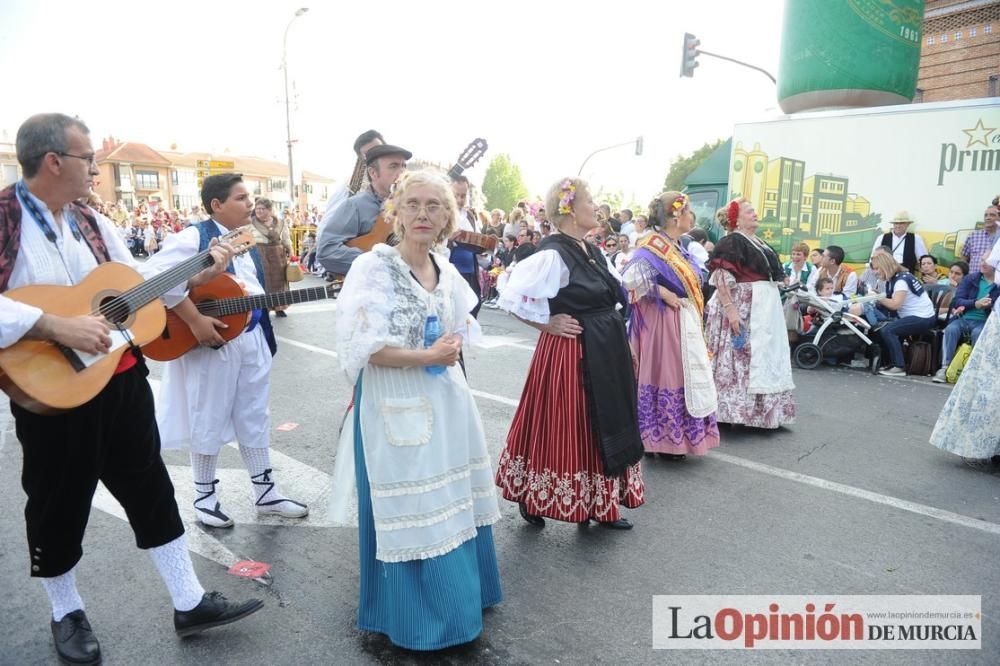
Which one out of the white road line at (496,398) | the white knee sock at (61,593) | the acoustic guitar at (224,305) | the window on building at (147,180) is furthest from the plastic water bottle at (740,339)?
the window on building at (147,180)

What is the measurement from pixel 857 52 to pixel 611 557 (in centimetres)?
1059

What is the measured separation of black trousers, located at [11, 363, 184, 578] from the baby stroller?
757cm

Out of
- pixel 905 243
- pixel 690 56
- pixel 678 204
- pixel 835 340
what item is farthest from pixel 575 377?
pixel 690 56

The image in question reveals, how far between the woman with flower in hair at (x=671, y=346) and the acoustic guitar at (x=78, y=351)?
3.20 meters

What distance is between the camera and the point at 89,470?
2535 mm

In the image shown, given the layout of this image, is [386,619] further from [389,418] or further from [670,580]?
[670,580]

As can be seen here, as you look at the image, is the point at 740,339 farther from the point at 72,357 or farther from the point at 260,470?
the point at 72,357

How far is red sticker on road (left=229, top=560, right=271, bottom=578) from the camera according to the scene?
3271 millimetres

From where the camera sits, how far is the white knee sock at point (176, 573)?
273 centimetres

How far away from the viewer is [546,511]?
372cm

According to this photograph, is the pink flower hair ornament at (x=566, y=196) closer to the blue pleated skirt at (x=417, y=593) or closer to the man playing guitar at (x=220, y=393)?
the blue pleated skirt at (x=417, y=593)

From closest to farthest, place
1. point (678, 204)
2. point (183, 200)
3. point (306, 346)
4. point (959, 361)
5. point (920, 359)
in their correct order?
point (678, 204), point (959, 361), point (920, 359), point (306, 346), point (183, 200)

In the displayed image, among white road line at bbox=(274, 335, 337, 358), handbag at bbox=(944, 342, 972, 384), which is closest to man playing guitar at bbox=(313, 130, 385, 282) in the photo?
white road line at bbox=(274, 335, 337, 358)

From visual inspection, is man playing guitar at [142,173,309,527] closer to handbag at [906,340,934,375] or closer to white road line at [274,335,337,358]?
white road line at [274,335,337,358]
